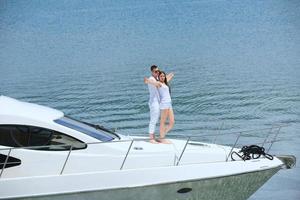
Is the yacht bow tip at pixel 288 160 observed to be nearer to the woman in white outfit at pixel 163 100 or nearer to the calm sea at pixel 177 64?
the woman in white outfit at pixel 163 100

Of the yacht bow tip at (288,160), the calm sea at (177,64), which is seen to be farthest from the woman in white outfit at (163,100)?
the calm sea at (177,64)

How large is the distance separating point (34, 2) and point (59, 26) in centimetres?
2602

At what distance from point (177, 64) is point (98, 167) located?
2616 cm

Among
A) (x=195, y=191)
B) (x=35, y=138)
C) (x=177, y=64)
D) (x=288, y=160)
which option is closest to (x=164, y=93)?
(x=195, y=191)

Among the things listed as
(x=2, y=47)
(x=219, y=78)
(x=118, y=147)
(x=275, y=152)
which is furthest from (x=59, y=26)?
(x=118, y=147)

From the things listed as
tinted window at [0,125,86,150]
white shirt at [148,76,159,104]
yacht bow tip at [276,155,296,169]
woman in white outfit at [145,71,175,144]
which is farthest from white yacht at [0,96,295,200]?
white shirt at [148,76,159,104]

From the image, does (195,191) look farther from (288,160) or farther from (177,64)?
(177,64)

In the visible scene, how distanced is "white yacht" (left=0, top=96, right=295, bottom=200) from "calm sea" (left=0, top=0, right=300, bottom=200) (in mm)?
A: 3791

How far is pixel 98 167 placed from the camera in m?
11.8

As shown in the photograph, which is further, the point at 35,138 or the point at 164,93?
the point at 164,93

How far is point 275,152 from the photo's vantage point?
18.9 meters

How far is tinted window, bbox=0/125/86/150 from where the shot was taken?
11.7m

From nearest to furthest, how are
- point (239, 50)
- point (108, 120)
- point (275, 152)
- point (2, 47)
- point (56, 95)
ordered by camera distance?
point (275, 152), point (108, 120), point (56, 95), point (239, 50), point (2, 47)

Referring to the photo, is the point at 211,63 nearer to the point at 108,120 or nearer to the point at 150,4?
the point at 108,120
